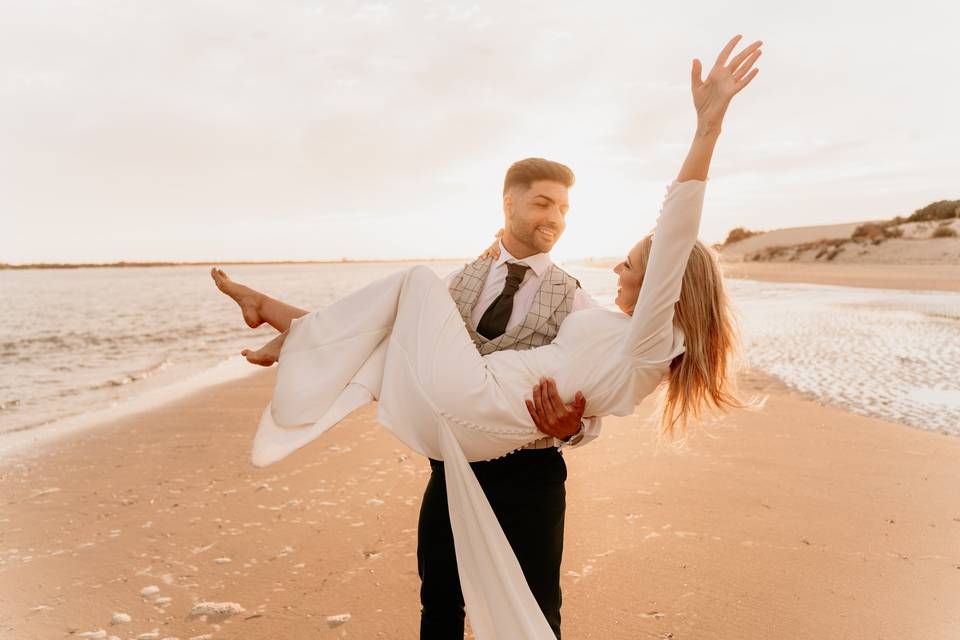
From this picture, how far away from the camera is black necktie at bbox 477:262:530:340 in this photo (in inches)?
112

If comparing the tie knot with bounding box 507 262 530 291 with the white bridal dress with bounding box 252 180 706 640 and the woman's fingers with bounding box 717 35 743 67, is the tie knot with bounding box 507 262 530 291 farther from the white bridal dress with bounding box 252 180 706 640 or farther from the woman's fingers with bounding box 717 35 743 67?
the woman's fingers with bounding box 717 35 743 67

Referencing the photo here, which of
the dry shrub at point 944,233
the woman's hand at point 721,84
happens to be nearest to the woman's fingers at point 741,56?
the woman's hand at point 721,84

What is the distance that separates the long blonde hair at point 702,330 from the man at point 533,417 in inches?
16.5

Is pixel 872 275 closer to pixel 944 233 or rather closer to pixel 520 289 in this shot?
pixel 944 233

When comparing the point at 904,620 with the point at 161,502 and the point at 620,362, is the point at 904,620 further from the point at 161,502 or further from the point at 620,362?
the point at 161,502

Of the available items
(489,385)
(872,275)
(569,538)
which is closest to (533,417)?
(489,385)

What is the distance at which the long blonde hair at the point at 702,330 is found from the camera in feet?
8.18

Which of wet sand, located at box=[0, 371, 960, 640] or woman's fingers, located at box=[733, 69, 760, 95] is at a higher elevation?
woman's fingers, located at box=[733, 69, 760, 95]

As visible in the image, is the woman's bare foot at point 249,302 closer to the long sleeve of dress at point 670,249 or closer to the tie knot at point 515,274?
the tie knot at point 515,274

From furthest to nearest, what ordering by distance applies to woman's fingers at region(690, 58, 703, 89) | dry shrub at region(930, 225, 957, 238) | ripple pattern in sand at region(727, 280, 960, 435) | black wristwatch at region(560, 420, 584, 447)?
dry shrub at region(930, 225, 957, 238)
ripple pattern in sand at region(727, 280, 960, 435)
black wristwatch at region(560, 420, 584, 447)
woman's fingers at region(690, 58, 703, 89)

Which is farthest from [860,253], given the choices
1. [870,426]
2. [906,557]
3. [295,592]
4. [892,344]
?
[295,592]

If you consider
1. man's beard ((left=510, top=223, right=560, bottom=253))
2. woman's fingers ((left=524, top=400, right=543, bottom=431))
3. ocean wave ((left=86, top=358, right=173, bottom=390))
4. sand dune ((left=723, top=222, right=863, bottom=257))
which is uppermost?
sand dune ((left=723, top=222, right=863, bottom=257))

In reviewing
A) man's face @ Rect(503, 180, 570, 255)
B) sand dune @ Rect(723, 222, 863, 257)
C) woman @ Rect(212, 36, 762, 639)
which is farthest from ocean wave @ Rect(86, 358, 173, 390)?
sand dune @ Rect(723, 222, 863, 257)

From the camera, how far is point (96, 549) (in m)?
4.55
